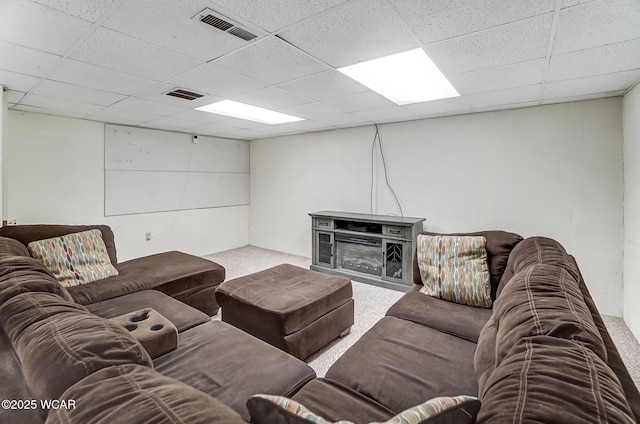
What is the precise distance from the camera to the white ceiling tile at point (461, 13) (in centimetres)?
147

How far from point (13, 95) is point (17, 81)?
0.59 meters

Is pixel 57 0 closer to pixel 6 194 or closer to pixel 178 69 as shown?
pixel 178 69

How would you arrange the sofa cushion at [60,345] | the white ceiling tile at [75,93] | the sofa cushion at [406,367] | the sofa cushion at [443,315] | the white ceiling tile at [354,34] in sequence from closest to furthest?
the sofa cushion at [60,345] < the sofa cushion at [406,367] < the white ceiling tile at [354,34] < the sofa cushion at [443,315] < the white ceiling tile at [75,93]

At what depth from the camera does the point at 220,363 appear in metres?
1.51

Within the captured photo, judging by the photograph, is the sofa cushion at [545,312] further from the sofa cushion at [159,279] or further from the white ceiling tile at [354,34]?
the sofa cushion at [159,279]

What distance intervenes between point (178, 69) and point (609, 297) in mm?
4644

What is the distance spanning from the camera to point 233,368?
1.46 meters

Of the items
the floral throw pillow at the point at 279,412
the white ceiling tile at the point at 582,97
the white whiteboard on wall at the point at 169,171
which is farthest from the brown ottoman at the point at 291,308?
the white whiteboard on wall at the point at 169,171

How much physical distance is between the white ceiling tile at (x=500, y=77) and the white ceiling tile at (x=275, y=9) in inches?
58.0

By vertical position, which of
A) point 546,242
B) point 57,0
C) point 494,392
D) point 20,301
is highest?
point 57,0

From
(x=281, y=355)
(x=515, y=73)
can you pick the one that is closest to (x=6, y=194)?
(x=281, y=355)

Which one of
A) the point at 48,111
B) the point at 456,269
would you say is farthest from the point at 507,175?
the point at 48,111

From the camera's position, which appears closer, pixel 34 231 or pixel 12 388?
pixel 12 388

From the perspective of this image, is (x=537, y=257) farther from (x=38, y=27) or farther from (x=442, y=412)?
(x=38, y=27)
